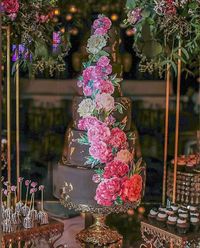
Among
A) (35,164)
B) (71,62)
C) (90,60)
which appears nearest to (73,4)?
(71,62)

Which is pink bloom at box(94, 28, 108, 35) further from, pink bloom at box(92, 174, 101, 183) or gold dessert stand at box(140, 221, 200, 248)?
gold dessert stand at box(140, 221, 200, 248)

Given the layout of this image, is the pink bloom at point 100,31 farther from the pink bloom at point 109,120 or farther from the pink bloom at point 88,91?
the pink bloom at point 109,120

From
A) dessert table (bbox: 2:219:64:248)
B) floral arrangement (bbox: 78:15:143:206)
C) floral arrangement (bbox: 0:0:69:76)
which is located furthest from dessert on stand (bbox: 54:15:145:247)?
floral arrangement (bbox: 0:0:69:76)

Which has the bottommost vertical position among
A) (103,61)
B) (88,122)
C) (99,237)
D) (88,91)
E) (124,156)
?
(99,237)

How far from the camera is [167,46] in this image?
84.9 inches

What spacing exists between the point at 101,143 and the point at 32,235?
455 millimetres

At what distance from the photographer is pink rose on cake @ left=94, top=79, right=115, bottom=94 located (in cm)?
203

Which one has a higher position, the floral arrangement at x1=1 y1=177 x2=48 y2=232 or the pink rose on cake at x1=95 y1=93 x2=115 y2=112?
the pink rose on cake at x1=95 y1=93 x2=115 y2=112

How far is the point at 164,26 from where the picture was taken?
2.05 meters

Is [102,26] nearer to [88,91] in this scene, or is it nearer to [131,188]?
[88,91]

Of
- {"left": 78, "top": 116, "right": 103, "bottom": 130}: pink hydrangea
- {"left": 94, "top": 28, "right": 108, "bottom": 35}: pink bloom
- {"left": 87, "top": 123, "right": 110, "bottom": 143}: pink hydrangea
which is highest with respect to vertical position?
{"left": 94, "top": 28, "right": 108, "bottom": 35}: pink bloom

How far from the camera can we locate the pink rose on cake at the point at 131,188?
2.04 m

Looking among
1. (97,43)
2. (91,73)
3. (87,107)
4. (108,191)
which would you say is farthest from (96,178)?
(97,43)

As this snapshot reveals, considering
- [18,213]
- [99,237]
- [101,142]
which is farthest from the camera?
[99,237]
